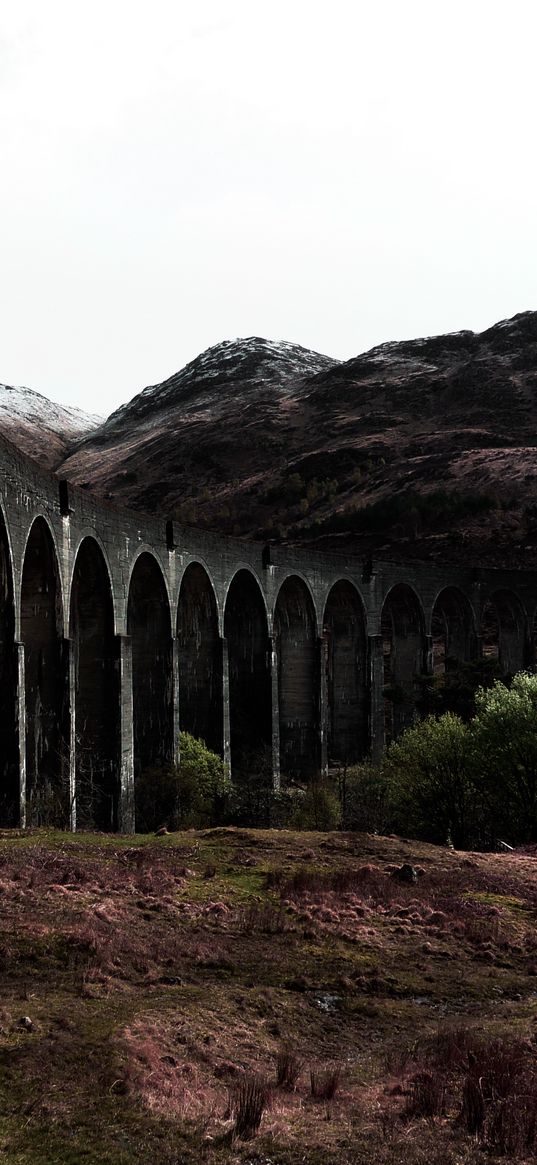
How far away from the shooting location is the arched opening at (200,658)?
119 ft

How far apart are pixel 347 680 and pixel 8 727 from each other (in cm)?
2961

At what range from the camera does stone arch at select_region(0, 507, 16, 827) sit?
848 inches

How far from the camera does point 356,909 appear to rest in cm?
1658

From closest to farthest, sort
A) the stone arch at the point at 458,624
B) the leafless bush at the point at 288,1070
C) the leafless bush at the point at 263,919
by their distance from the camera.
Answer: the leafless bush at the point at 288,1070
the leafless bush at the point at 263,919
the stone arch at the point at 458,624

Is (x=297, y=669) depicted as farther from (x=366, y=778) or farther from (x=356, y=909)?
(x=356, y=909)

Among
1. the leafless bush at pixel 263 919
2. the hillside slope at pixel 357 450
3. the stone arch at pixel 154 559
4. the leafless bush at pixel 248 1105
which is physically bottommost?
the leafless bush at pixel 263 919

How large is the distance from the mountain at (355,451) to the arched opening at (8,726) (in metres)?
58.5

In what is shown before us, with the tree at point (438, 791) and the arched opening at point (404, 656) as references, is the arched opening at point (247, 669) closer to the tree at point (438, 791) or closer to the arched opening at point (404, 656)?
the tree at point (438, 791)

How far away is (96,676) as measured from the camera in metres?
28.6

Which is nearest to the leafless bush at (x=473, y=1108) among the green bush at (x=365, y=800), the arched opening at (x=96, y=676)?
the arched opening at (x=96, y=676)

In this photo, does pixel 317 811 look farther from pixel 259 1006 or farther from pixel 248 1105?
pixel 248 1105

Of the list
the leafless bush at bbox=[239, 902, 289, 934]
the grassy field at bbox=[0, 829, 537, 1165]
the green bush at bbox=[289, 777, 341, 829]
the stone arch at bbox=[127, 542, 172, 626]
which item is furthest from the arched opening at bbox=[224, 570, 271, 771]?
the leafless bush at bbox=[239, 902, 289, 934]

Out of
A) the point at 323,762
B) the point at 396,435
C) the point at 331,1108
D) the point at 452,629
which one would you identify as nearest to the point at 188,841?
the point at 331,1108

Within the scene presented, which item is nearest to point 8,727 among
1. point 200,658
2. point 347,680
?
point 200,658
